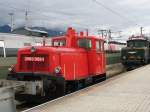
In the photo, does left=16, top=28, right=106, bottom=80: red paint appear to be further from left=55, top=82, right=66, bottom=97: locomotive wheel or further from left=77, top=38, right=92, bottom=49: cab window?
left=55, top=82, right=66, bottom=97: locomotive wheel

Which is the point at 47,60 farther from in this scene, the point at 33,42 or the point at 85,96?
the point at 33,42

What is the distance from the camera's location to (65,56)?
45.3 feet

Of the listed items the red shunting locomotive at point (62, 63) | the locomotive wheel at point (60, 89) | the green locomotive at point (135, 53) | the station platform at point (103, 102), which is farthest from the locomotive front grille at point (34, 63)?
the green locomotive at point (135, 53)

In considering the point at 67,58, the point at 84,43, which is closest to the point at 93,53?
the point at 84,43

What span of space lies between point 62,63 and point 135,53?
2046 centimetres

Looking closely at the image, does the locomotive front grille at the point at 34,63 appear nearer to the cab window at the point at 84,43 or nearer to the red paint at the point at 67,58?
the red paint at the point at 67,58

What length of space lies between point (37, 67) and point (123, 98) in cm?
347

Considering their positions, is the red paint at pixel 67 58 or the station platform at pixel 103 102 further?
the red paint at pixel 67 58

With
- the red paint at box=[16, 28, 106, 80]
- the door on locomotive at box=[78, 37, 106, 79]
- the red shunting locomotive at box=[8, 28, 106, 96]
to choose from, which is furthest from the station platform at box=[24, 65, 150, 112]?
the door on locomotive at box=[78, 37, 106, 79]

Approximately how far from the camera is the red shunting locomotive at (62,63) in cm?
1274

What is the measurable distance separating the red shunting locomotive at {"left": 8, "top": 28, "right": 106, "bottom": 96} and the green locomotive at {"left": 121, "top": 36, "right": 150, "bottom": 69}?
16.5 metres

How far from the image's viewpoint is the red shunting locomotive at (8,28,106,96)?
12.7 metres

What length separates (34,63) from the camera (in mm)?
13180

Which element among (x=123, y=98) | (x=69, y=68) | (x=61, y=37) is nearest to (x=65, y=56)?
(x=69, y=68)
